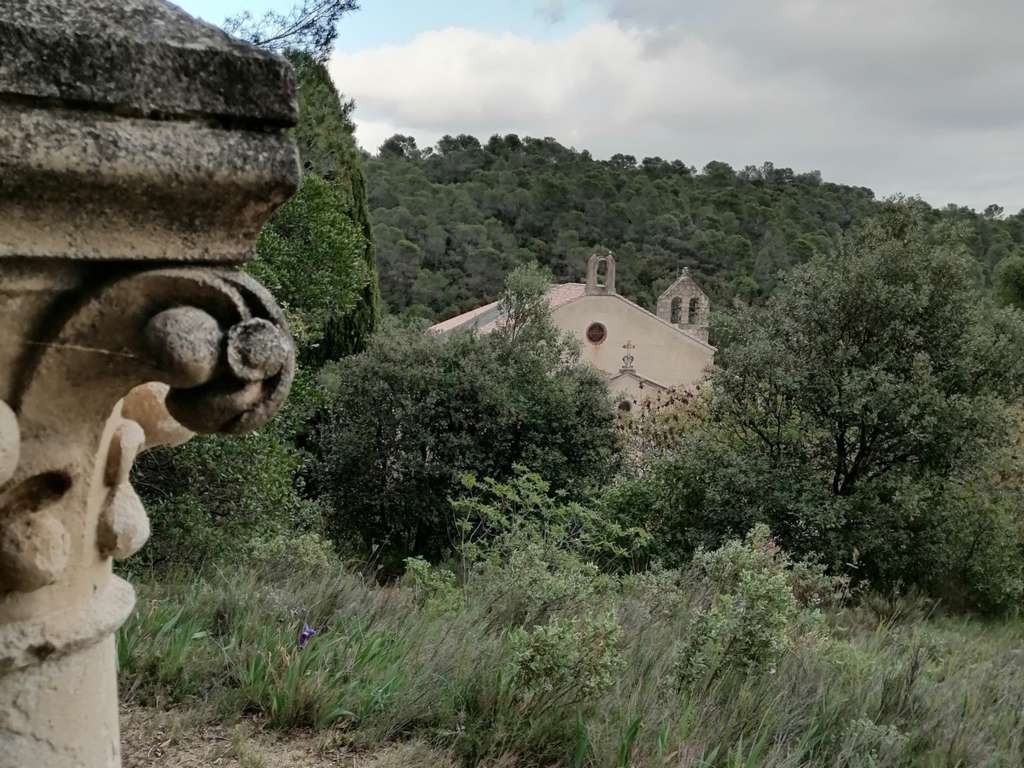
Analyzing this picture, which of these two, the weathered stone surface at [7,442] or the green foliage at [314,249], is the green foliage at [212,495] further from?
the weathered stone surface at [7,442]

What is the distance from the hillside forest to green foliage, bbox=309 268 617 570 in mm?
43

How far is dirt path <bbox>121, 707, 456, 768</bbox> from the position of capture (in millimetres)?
2738

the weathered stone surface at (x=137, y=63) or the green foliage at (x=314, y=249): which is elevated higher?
the green foliage at (x=314, y=249)

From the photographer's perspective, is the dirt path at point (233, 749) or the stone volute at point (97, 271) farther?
the dirt path at point (233, 749)

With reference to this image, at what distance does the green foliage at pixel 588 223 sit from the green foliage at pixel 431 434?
19186mm

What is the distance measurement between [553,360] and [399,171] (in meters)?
39.1

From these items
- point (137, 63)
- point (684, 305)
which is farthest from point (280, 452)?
point (684, 305)

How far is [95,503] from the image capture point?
1273mm

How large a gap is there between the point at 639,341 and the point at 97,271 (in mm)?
24083

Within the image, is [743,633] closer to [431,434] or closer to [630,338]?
[431,434]

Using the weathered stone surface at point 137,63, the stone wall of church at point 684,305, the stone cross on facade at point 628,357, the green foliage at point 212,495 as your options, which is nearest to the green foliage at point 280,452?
the green foliage at point 212,495

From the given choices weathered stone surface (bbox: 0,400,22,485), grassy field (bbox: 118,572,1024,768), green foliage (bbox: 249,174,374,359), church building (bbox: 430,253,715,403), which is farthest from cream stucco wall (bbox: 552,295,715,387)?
weathered stone surface (bbox: 0,400,22,485)

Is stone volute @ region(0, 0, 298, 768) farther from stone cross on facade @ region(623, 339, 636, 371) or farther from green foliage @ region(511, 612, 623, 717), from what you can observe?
stone cross on facade @ region(623, 339, 636, 371)

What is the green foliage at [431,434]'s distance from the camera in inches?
484
